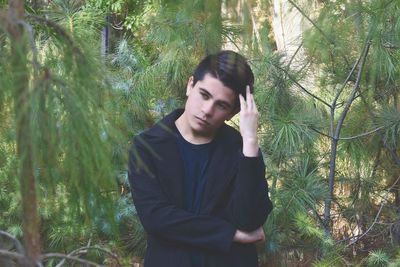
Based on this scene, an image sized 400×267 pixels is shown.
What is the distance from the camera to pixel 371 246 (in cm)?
292

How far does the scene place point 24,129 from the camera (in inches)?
31.7

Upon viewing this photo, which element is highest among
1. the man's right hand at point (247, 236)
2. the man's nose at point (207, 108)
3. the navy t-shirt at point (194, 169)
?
the man's nose at point (207, 108)

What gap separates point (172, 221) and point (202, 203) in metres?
0.10

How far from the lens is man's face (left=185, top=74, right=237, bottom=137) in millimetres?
1640

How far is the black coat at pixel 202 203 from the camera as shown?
163 cm

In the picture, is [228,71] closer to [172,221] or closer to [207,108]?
[207,108]

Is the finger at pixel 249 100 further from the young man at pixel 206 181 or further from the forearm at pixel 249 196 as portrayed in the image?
the forearm at pixel 249 196

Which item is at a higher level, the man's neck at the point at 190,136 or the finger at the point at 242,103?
the finger at the point at 242,103

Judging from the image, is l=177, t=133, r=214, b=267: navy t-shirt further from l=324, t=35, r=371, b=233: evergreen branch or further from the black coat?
l=324, t=35, r=371, b=233: evergreen branch

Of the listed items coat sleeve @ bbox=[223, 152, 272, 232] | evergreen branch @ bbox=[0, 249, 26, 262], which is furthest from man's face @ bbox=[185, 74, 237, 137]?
evergreen branch @ bbox=[0, 249, 26, 262]

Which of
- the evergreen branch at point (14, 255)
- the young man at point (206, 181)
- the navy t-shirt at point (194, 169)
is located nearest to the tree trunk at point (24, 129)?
the evergreen branch at point (14, 255)

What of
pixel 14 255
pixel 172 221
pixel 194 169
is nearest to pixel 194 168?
pixel 194 169

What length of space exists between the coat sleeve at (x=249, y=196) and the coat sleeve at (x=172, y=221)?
4 centimetres

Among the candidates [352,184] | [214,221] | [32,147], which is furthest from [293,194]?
[32,147]
